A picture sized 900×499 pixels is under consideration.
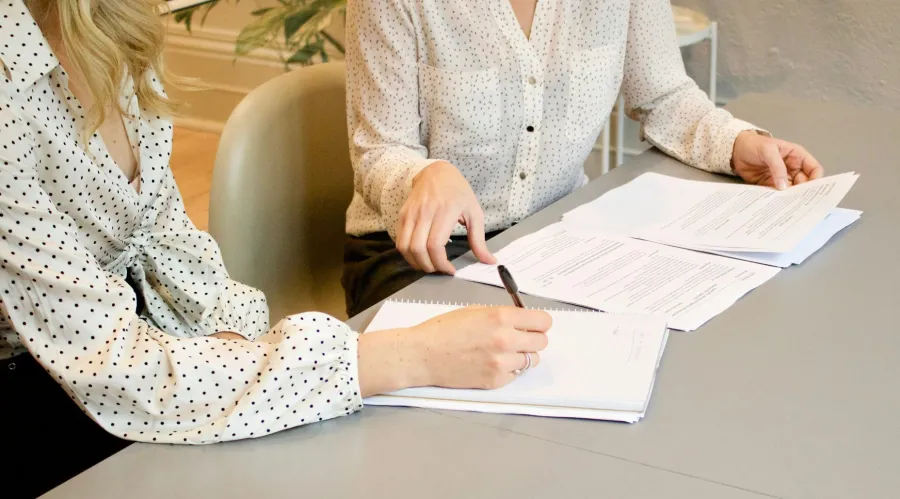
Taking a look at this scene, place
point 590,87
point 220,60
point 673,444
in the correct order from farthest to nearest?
point 220,60 < point 590,87 < point 673,444

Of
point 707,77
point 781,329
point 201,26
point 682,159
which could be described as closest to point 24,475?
point 781,329

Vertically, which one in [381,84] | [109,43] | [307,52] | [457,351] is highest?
[109,43]

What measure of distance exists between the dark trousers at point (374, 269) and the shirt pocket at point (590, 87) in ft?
0.74

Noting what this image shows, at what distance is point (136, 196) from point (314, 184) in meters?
0.43

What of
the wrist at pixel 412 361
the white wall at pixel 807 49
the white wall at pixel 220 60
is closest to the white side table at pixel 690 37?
the white wall at pixel 807 49

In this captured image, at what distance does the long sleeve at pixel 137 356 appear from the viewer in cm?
80

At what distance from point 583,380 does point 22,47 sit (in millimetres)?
636

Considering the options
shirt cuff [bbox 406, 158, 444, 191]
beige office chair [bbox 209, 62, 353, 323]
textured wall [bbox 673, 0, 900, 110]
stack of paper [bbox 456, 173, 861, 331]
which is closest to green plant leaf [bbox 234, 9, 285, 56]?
textured wall [bbox 673, 0, 900, 110]

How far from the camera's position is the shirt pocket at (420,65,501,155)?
1.34 meters

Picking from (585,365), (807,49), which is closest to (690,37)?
(807,49)

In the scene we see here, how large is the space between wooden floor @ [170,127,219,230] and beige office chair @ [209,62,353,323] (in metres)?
1.70

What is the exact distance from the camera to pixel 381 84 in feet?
4.36

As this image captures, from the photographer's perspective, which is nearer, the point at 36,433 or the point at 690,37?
the point at 36,433

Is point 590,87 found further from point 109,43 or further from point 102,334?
point 102,334
